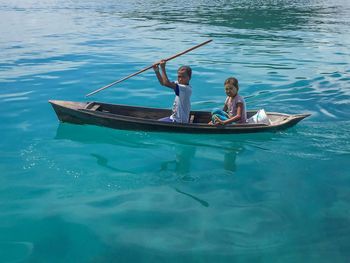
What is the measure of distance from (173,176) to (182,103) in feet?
6.56

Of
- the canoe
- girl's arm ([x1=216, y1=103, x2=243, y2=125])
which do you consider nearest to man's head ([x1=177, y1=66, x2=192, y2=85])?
the canoe

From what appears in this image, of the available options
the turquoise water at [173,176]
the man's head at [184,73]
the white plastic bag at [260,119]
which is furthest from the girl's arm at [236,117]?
the man's head at [184,73]

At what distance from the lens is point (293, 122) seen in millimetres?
9180

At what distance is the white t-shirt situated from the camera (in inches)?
343

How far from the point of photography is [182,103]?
29.3 ft

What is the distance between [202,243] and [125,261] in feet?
3.55

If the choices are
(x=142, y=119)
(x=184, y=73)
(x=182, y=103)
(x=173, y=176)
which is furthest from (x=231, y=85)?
(x=173, y=176)

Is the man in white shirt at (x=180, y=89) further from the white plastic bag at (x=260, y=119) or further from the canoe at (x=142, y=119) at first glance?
the white plastic bag at (x=260, y=119)

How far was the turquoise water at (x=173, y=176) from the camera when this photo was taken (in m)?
5.61

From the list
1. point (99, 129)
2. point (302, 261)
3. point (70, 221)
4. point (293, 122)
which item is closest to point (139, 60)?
point (99, 129)

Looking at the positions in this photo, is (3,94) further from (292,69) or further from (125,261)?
(292,69)

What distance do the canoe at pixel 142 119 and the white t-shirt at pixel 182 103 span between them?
32 cm

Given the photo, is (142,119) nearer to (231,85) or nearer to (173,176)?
(173,176)

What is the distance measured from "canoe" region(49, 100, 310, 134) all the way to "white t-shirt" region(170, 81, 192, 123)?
0.32 meters
